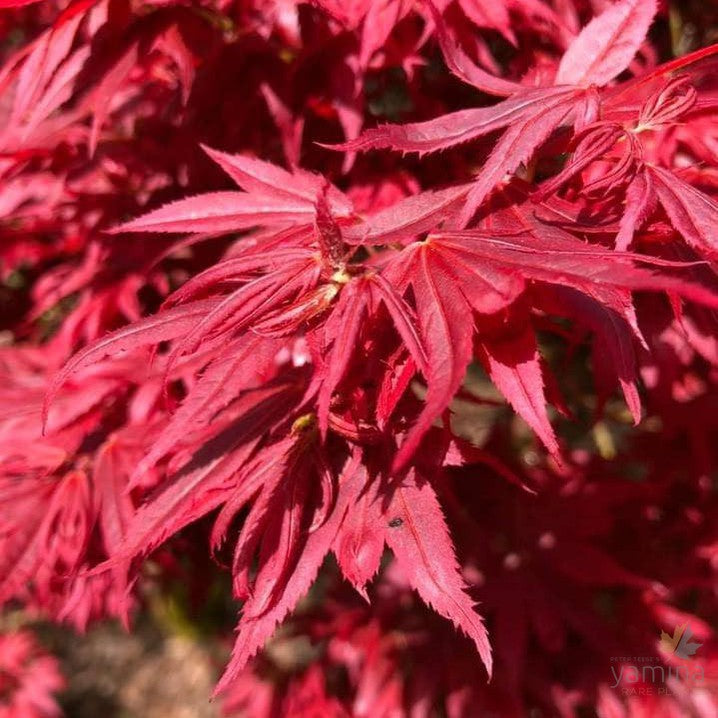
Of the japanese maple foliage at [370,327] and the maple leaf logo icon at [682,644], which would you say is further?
the maple leaf logo icon at [682,644]

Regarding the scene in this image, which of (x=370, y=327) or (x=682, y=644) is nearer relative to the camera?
(x=370, y=327)

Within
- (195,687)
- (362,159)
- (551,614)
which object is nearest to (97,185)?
(362,159)

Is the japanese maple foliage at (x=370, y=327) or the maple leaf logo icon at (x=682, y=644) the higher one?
the japanese maple foliage at (x=370, y=327)

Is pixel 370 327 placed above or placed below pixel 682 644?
above

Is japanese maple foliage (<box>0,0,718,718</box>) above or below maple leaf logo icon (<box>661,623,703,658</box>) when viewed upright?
above

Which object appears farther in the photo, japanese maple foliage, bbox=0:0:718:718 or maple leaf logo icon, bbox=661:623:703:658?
maple leaf logo icon, bbox=661:623:703:658
